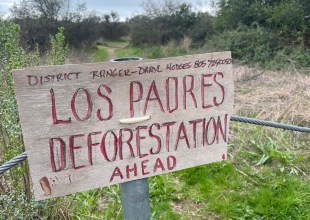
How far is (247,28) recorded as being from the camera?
1062cm

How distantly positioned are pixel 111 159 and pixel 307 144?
9.37 ft

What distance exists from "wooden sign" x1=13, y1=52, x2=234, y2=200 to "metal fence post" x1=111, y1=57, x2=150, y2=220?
0.18 ft

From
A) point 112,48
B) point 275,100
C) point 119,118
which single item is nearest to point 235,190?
point 119,118

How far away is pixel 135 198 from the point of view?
1132mm

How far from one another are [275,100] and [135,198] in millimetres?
3923

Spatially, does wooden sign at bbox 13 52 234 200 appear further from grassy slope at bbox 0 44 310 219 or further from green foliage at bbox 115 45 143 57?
green foliage at bbox 115 45 143 57

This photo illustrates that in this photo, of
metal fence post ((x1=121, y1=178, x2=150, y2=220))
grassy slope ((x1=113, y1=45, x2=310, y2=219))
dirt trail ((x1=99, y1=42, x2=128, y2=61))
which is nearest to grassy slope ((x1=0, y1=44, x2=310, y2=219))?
grassy slope ((x1=113, y1=45, x2=310, y2=219))

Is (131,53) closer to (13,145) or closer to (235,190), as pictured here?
(235,190)

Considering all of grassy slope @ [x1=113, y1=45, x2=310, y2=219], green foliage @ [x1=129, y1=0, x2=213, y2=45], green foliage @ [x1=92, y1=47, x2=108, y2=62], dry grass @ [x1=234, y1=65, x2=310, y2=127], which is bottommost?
grassy slope @ [x1=113, y1=45, x2=310, y2=219]

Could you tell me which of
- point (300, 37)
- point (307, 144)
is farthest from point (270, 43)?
point (307, 144)

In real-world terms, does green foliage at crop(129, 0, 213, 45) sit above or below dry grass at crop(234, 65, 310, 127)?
above

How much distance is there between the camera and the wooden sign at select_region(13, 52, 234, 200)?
922mm

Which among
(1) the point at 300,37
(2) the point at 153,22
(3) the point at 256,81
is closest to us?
(3) the point at 256,81

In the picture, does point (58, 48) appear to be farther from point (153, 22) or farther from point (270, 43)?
point (153, 22)
